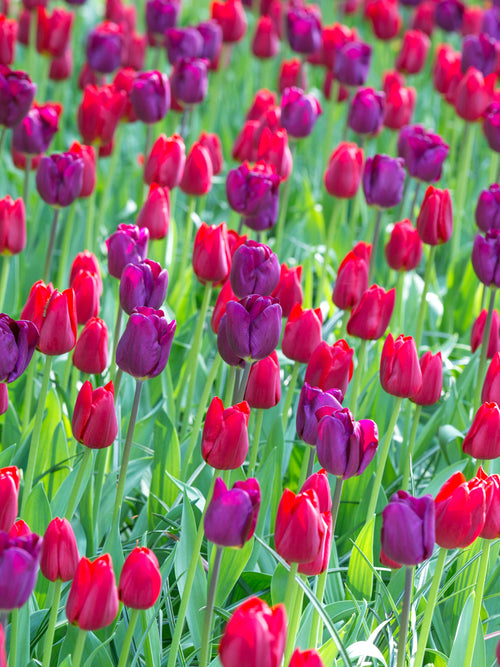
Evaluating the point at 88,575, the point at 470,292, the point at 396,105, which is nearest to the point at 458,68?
the point at 396,105

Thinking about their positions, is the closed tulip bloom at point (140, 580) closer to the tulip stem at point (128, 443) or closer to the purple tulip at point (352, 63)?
the tulip stem at point (128, 443)

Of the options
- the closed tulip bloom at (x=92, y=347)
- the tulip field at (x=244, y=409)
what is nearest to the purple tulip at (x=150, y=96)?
the tulip field at (x=244, y=409)

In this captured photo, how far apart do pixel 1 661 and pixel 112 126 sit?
7.12 ft

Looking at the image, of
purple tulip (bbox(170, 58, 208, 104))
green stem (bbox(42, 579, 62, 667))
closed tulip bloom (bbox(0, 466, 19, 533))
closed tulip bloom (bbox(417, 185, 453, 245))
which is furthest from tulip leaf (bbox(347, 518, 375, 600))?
purple tulip (bbox(170, 58, 208, 104))

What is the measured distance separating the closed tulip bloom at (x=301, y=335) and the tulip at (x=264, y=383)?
0.12 meters

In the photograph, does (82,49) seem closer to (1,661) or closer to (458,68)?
(458,68)

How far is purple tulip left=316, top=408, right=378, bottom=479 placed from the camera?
137cm

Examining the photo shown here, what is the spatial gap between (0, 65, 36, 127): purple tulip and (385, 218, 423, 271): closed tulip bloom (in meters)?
1.01

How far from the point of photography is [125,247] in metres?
1.97

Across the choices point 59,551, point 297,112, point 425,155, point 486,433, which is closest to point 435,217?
point 425,155

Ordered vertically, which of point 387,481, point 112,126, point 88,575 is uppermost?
point 112,126

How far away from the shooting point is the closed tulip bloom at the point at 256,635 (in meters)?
0.99

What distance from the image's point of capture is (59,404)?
2.11 meters

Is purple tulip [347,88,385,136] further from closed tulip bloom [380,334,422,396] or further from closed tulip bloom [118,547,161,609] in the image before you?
closed tulip bloom [118,547,161,609]
